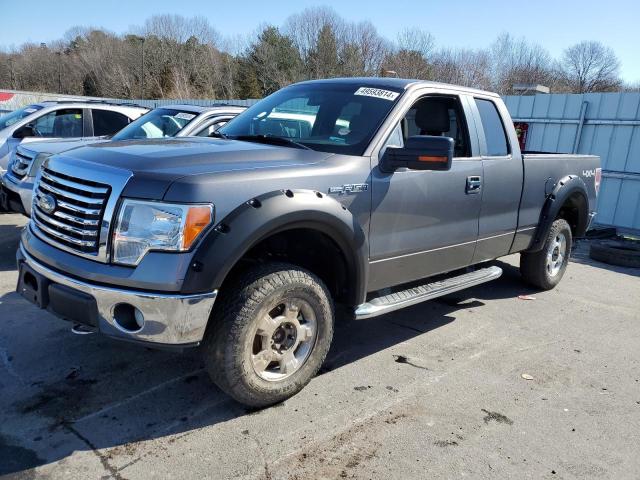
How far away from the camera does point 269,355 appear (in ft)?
10.5

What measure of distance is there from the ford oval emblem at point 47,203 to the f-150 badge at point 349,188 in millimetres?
1640

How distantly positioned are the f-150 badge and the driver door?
0.11 metres

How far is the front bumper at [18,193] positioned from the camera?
614cm

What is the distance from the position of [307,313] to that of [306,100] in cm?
192

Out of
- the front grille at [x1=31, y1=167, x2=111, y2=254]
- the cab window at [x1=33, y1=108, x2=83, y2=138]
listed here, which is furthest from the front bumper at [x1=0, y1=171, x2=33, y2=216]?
the front grille at [x1=31, y1=167, x2=111, y2=254]

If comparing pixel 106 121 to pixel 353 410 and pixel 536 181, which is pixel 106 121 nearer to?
pixel 536 181

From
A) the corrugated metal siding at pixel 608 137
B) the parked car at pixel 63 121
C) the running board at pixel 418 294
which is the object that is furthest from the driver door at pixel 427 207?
the corrugated metal siding at pixel 608 137

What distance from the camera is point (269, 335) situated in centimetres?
314

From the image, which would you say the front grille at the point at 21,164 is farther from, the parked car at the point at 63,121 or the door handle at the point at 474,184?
the door handle at the point at 474,184

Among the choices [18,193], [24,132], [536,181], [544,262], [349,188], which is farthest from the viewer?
[24,132]

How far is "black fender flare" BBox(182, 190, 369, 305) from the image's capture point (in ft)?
8.95

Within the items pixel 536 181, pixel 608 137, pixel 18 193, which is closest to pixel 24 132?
pixel 18 193

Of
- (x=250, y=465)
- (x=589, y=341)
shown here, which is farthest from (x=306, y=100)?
(x=589, y=341)

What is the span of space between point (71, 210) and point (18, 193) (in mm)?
3912
